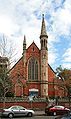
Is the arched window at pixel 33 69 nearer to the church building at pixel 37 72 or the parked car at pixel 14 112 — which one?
the church building at pixel 37 72

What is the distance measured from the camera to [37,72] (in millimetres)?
72000

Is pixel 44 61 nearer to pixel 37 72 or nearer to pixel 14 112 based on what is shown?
pixel 37 72

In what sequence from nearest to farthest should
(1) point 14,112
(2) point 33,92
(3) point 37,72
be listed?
1. (1) point 14,112
2. (2) point 33,92
3. (3) point 37,72

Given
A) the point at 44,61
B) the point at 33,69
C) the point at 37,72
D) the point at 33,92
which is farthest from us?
the point at 44,61

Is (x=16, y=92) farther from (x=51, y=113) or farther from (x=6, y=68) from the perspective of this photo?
(x=51, y=113)

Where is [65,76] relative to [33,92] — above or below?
above

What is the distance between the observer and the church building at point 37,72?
232 feet

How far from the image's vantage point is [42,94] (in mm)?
70688

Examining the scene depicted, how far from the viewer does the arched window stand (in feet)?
235

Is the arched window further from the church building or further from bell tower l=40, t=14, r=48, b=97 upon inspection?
bell tower l=40, t=14, r=48, b=97

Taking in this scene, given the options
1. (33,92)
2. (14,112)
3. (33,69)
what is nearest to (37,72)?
(33,69)

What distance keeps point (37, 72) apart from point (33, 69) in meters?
1.28

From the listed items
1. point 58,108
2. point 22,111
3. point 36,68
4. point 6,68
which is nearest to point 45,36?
point 36,68

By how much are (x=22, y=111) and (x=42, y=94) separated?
36.9m
